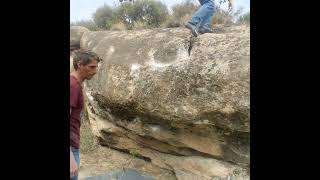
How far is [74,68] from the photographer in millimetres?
3016

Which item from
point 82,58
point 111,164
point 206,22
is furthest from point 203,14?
point 82,58

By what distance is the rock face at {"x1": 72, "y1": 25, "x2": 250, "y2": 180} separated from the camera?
4473 mm

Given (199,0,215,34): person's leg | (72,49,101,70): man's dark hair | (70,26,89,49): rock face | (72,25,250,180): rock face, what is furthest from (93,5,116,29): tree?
(72,49,101,70): man's dark hair

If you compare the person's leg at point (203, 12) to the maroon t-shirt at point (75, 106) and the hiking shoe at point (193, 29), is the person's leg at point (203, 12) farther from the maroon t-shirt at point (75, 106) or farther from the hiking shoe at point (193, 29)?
the maroon t-shirt at point (75, 106)

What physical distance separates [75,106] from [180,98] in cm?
200

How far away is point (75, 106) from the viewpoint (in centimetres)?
284

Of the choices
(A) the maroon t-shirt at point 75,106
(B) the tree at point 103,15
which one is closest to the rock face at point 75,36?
(B) the tree at point 103,15

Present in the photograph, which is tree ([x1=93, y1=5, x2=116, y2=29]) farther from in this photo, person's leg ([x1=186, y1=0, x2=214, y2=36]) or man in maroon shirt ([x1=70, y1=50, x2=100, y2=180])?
man in maroon shirt ([x1=70, y1=50, x2=100, y2=180])

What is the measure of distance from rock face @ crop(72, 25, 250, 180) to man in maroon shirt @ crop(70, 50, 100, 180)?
68.8 inches
